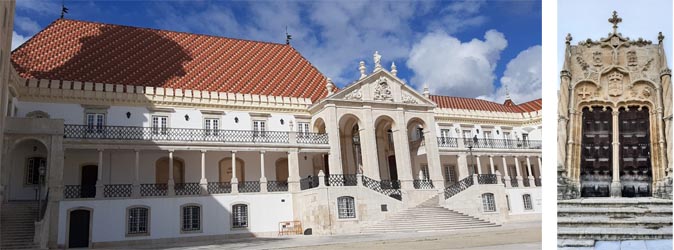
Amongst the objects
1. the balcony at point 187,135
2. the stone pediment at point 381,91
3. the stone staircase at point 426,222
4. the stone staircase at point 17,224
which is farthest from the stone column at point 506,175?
the stone staircase at point 17,224

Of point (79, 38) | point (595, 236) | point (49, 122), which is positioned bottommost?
point (595, 236)

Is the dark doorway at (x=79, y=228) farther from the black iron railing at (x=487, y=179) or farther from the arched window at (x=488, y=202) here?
the black iron railing at (x=487, y=179)

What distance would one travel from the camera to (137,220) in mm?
16422

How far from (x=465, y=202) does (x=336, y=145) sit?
5.10 m

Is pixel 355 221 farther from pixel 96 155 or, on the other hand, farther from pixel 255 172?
pixel 96 155

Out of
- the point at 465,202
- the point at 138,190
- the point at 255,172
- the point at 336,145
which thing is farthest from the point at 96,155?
the point at 465,202

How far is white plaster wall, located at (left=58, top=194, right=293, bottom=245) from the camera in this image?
51.9ft

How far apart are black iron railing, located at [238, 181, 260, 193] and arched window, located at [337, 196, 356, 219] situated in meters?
3.06

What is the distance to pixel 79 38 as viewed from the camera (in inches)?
817

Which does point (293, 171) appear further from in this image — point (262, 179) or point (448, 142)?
point (448, 142)

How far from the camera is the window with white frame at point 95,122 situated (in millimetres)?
17656

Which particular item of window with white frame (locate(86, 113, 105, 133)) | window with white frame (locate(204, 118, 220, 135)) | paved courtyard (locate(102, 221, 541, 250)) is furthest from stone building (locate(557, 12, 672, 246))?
window with white frame (locate(86, 113, 105, 133))

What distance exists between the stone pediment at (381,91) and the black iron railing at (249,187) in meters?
4.21

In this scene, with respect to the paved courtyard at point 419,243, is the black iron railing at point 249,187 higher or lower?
higher
